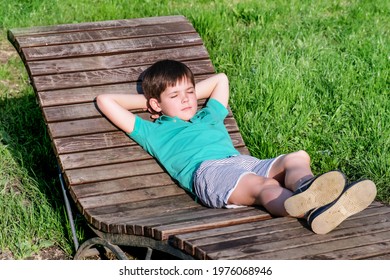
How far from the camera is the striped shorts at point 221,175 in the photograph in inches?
173

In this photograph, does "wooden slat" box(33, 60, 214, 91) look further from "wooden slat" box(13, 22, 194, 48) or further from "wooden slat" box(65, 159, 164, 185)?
"wooden slat" box(65, 159, 164, 185)

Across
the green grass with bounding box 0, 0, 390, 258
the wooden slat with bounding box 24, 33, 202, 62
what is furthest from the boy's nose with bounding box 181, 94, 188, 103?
the green grass with bounding box 0, 0, 390, 258

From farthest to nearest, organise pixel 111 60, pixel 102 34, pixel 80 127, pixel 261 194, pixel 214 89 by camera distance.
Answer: pixel 102 34, pixel 111 60, pixel 214 89, pixel 80 127, pixel 261 194

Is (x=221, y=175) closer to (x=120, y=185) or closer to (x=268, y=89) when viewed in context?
(x=120, y=185)

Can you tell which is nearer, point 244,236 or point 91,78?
point 244,236

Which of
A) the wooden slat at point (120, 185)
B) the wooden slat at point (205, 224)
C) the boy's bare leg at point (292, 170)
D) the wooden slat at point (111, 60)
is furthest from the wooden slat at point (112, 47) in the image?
the wooden slat at point (205, 224)

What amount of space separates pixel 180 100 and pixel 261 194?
0.93 meters

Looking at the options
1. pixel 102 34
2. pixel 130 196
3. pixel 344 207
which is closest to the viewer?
pixel 344 207

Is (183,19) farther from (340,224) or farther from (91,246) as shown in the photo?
(340,224)

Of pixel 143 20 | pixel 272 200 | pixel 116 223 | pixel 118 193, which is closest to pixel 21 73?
pixel 143 20

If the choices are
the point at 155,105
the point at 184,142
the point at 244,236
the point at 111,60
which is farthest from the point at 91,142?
the point at 244,236

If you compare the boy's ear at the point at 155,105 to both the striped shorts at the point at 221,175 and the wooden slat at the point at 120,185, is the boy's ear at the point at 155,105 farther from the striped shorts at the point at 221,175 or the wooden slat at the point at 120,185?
the striped shorts at the point at 221,175

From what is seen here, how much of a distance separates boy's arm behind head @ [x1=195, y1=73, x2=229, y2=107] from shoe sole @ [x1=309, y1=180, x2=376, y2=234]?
1.57m

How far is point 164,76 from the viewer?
491cm
